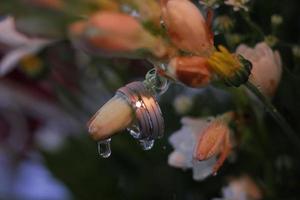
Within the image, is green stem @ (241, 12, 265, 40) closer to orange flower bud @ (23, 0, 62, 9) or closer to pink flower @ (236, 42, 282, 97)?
pink flower @ (236, 42, 282, 97)

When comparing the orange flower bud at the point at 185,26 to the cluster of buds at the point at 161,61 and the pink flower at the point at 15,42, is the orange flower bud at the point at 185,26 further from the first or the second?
the pink flower at the point at 15,42

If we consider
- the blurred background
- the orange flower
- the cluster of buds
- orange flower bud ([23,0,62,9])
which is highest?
orange flower bud ([23,0,62,9])

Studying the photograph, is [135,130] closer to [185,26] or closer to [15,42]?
[185,26]

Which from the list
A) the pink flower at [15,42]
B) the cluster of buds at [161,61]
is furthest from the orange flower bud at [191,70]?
the pink flower at [15,42]

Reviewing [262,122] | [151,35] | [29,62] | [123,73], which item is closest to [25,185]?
[29,62]

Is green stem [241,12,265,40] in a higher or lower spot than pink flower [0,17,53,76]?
higher

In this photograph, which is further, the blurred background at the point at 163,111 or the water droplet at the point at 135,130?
the blurred background at the point at 163,111

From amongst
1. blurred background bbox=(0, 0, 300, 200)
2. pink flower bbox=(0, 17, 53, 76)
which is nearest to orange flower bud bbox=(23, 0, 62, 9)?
blurred background bbox=(0, 0, 300, 200)
